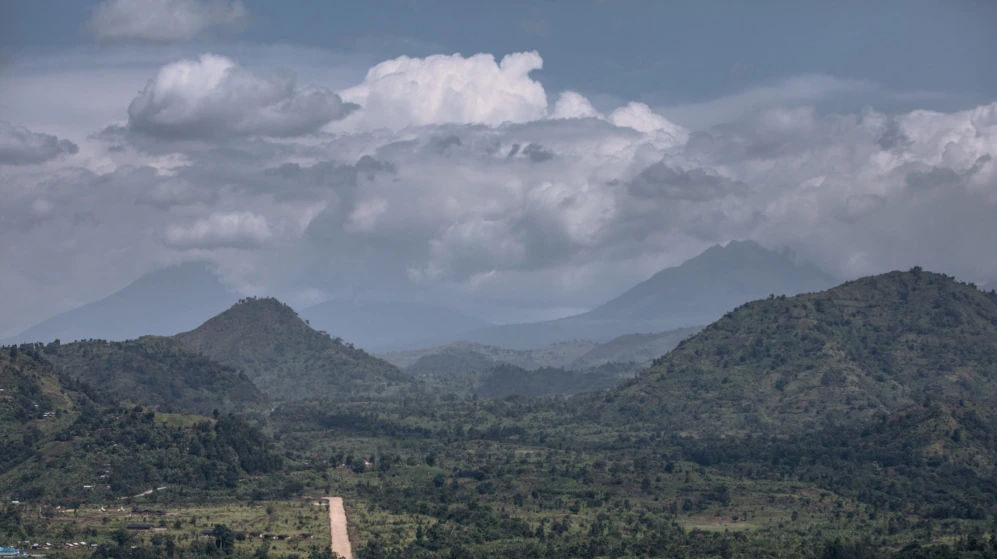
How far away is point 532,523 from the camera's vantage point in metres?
120

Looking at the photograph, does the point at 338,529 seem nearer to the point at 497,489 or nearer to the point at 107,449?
the point at 497,489

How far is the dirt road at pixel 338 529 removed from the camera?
105062 millimetres

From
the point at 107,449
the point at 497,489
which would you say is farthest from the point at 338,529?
the point at 107,449

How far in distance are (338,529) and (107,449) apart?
38873 millimetres

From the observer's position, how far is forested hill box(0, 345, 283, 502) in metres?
132

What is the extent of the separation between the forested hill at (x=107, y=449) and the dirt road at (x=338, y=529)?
50.4 feet

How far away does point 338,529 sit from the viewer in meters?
114

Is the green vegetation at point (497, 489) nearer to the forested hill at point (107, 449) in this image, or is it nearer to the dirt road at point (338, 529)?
the forested hill at point (107, 449)

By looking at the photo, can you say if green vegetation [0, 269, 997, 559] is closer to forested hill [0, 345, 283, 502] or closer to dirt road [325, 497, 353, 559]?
forested hill [0, 345, 283, 502]

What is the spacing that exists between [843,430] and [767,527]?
56.2 meters

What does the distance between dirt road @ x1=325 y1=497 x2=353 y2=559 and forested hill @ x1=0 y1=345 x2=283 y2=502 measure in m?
15.4

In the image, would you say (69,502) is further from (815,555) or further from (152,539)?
(815,555)

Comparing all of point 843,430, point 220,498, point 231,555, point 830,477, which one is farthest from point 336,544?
point 843,430

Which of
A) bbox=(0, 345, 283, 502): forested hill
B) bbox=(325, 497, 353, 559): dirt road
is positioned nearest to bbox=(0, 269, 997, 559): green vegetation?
bbox=(0, 345, 283, 502): forested hill
